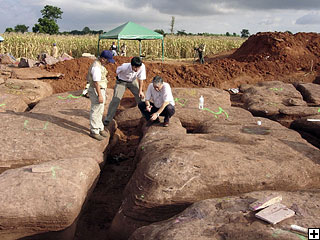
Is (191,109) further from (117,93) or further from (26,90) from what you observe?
(26,90)

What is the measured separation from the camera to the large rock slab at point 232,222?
2367 millimetres

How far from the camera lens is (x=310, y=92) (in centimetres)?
798

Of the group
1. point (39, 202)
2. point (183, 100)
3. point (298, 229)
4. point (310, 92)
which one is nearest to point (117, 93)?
point (183, 100)

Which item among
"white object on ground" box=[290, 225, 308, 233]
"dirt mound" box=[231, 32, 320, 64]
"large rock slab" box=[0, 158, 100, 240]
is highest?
"dirt mound" box=[231, 32, 320, 64]

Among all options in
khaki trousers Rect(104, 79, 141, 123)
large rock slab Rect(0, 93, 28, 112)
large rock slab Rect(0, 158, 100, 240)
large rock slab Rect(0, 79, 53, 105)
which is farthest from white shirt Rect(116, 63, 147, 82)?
large rock slab Rect(0, 79, 53, 105)

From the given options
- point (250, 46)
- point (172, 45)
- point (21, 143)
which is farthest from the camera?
point (172, 45)

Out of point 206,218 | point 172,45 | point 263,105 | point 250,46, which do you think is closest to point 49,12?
point 172,45

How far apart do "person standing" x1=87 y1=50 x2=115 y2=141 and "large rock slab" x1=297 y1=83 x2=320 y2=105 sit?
542cm

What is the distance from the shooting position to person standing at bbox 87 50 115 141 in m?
4.63

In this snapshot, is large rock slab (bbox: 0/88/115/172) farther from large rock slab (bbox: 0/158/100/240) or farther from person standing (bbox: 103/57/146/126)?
large rock slab (bbox: 0/158/100/240)

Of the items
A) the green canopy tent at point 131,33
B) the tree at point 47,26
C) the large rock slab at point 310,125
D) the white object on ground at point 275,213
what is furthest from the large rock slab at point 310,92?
the tree at point 47,26

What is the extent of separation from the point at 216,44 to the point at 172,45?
13.5 feet

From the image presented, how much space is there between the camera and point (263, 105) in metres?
6.99

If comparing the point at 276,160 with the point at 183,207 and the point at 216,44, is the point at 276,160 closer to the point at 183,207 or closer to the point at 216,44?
the point at 183,207
